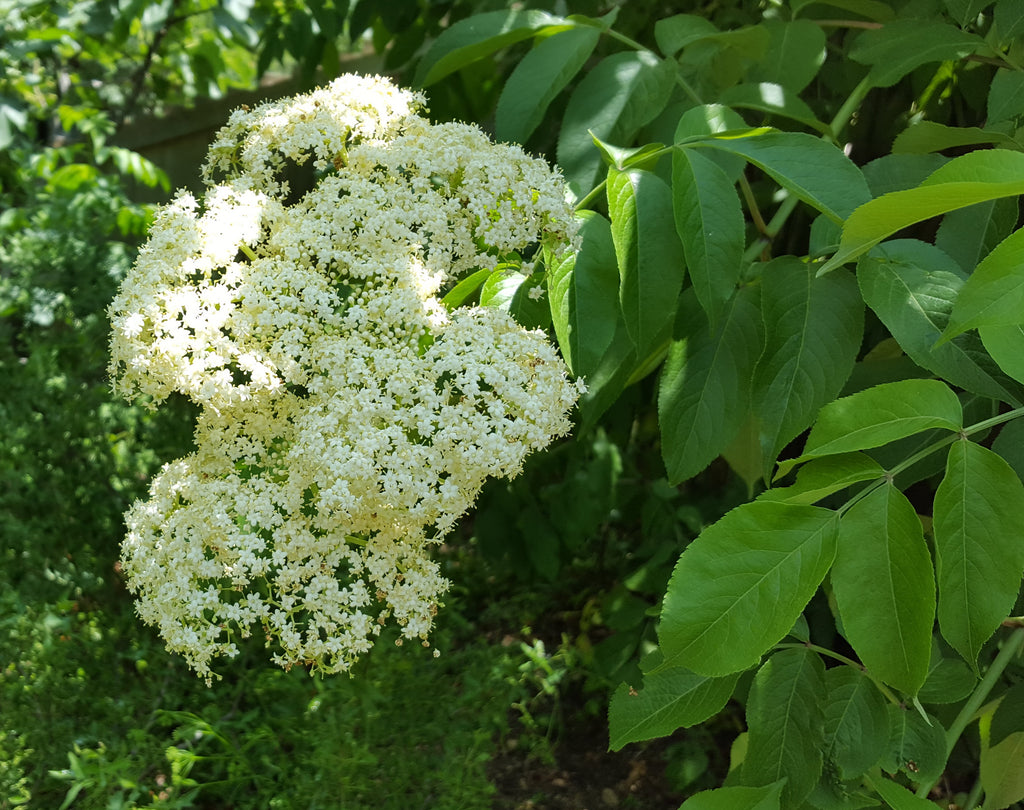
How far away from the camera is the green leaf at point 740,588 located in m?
0.77

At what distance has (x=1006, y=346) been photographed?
2.61ft

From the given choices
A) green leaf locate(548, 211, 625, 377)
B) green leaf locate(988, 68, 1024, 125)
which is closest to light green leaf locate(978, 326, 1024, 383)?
green leaf locate(548, 211, 625, 377)

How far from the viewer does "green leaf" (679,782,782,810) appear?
921 mm

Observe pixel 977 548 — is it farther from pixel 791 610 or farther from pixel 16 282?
pixel 16 282

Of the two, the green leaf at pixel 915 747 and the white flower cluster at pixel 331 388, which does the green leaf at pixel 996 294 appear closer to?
the white flower cluster at pixel 331 388

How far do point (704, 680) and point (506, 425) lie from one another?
15.9 inches

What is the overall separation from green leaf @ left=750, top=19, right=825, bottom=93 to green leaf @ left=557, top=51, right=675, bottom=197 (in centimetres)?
21

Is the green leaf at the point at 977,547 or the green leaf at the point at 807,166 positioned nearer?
the green leaf at the point at 977,547

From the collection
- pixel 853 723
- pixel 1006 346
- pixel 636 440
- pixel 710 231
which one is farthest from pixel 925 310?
pixel 636 440

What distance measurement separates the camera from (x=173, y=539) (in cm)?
88

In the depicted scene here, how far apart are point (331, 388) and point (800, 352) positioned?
0.48 metres

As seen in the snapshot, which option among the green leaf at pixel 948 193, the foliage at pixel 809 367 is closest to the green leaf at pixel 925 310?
the foliage at pixel 809 367

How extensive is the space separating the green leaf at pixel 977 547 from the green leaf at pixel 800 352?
186 mm

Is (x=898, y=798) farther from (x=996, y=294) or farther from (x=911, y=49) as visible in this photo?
(x=911, y=49)
